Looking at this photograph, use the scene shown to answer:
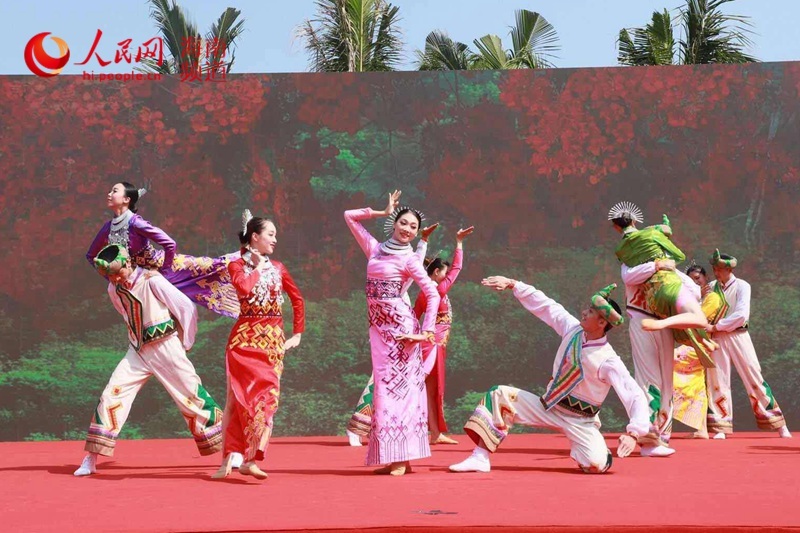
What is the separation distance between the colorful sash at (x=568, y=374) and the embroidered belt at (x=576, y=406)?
1.1 inches

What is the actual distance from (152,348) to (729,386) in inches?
202

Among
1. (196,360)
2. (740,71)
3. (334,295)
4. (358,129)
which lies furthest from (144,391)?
(740,71)

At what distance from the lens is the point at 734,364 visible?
10344 mm

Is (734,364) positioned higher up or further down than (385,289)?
further down

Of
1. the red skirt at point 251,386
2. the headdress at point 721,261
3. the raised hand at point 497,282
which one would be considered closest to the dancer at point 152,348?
the red skirt at point 251,386

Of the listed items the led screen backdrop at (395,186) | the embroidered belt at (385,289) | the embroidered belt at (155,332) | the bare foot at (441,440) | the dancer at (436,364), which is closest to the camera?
the embroidered belt at (385,289)

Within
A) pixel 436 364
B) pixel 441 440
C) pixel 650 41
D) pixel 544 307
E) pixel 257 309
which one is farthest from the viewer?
pixel 650 41

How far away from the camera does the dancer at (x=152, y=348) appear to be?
24.5ft

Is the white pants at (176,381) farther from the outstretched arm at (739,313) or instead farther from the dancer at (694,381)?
the outstretched arm at (739,313)

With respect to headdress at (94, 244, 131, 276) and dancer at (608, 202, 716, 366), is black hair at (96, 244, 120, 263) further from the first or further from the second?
dancer at (608, 202, 716, 366)

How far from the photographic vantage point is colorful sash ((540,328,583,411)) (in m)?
7.01

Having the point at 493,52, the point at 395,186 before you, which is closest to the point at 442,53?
the point at 493,52

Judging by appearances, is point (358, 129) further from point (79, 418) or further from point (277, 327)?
point (277, 327)

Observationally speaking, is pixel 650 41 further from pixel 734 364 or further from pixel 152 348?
pixel 152 348
